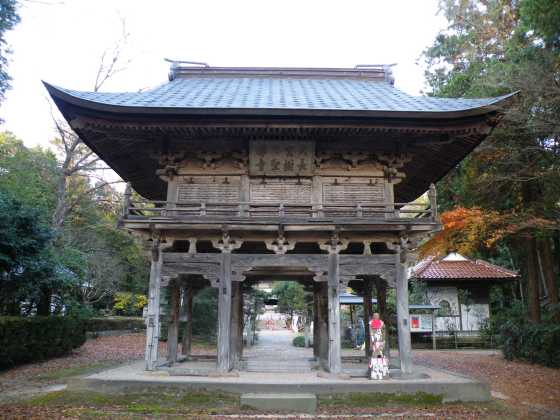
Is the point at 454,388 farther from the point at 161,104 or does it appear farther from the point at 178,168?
the point at 161,104

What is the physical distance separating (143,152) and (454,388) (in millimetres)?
10195

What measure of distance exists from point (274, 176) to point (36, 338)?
1130cm

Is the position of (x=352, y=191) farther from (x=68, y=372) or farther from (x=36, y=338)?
(x=36, y=338)

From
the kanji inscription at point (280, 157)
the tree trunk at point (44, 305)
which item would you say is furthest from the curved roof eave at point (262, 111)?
the tree trunk at point (44, 305)

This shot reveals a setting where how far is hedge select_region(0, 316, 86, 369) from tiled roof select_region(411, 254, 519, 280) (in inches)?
733

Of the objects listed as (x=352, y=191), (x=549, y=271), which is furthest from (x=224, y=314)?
(x=549, y=271)

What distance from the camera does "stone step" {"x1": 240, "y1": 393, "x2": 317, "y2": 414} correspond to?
29.9 feet

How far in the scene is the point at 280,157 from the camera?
11.5 metres

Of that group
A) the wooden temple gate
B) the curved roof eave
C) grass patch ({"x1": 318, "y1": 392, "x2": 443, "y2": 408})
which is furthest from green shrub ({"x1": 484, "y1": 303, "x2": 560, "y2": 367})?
the curved roof eave

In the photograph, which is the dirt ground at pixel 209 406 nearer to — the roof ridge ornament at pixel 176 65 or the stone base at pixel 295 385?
the stone base at pixel 295 385

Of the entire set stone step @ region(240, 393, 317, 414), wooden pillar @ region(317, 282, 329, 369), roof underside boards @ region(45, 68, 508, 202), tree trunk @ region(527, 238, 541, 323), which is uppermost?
roof underside boards @ region(45, 68, 508, 202)

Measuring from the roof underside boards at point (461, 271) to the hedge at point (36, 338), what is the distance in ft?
61.0

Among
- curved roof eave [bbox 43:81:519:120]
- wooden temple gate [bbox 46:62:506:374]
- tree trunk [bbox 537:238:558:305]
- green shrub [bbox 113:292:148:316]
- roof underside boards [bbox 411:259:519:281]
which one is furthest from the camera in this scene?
green shrub [bbox 113:292:148:316]

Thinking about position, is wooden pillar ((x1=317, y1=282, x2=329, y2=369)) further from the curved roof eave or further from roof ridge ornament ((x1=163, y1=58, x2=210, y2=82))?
roof ridge ornament ((x1=163, y1=58, x2=210, y2=82))
